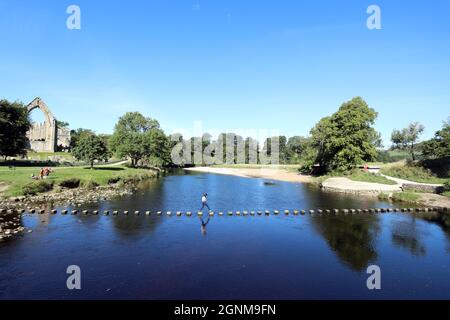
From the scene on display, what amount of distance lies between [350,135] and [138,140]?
2248 inches

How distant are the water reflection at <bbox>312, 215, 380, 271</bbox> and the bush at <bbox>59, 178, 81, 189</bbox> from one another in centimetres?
3548

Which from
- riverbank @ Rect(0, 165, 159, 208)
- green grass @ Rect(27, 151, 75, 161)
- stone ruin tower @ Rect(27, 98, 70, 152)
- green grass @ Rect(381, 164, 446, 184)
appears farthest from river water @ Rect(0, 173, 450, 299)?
stone ruin tower @ Rect(27, 98, 70, 152)

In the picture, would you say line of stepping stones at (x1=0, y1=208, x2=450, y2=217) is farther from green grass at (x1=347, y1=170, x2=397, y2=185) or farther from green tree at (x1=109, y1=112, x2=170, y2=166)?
green tree at (x1=109, y1=112, x2=170, y2=166)

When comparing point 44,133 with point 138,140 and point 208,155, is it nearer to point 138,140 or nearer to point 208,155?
point 138,140

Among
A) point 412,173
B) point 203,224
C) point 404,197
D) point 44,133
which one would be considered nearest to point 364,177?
point 412,173

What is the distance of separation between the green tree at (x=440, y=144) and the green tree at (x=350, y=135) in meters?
10.9

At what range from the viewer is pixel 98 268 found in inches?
749

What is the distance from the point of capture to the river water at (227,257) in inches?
649

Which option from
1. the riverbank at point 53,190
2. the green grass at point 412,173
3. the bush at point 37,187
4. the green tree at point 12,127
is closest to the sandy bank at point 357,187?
the green grass at point 412,173

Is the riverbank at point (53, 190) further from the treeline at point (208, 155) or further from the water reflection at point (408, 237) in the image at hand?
the water reflection at point (408, 237)

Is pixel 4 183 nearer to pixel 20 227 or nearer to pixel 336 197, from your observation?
pixel 20 227

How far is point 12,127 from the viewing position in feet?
207
